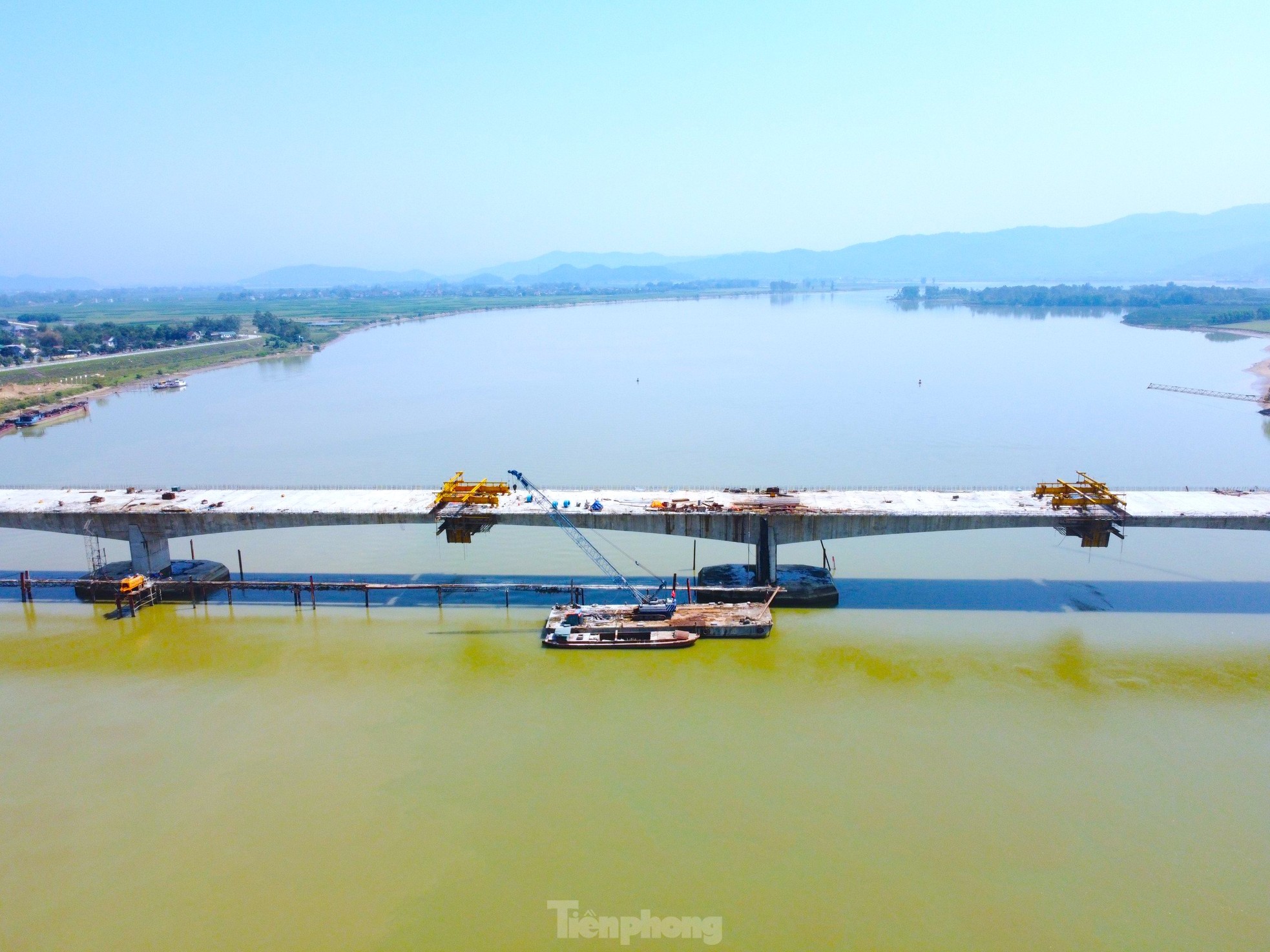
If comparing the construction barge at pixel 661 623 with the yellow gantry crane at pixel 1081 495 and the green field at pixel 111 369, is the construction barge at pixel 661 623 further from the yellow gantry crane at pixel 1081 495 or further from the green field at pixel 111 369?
the green field at pixel 111 369

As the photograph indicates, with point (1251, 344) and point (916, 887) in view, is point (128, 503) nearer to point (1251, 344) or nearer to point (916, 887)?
point (916, 887)

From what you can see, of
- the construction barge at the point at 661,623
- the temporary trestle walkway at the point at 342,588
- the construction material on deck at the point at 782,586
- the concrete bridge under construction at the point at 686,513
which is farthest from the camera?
the temporary trestle walkway at the point at 342,588

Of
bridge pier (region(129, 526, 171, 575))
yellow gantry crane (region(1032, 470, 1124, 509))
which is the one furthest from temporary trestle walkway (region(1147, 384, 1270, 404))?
bridge pier (region(129, 526, 171, 575))

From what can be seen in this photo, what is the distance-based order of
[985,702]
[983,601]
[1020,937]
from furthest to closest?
[983,601], [985,702], [1020,937]

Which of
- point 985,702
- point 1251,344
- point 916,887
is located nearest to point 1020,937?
point 916,887

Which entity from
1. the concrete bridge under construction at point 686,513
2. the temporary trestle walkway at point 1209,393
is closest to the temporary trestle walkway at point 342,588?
the concrete bridge under construction at point 686,513

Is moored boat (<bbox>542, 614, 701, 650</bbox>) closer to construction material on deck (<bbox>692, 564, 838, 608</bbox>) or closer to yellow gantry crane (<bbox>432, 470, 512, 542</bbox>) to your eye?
construction material on deck (<bbox>692, 564, 838, 608</bbox>)
